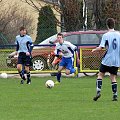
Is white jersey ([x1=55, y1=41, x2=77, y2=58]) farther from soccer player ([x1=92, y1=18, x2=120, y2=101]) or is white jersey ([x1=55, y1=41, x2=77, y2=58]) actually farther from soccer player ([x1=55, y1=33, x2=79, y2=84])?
soccer player ([x1=92, y1=18, x2=120, y2=101])

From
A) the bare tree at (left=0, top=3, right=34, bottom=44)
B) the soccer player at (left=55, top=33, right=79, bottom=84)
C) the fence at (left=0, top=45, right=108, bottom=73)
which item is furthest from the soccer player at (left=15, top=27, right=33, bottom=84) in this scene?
the bare tree at (left=0, top=3, right=34, bottom=44)

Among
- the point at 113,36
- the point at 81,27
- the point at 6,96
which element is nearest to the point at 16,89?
the point at 6,96

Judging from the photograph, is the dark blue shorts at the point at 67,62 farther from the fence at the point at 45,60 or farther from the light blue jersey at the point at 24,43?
the fence at the point at 45,60

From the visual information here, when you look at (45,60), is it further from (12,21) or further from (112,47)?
(12,21)

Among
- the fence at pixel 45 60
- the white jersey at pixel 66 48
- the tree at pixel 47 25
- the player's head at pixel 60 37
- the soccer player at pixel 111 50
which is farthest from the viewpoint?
the tree at pixel 47 25

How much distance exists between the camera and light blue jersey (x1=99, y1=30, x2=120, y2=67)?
1345cm

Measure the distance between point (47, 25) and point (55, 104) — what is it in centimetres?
2703

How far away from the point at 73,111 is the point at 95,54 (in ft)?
39.4

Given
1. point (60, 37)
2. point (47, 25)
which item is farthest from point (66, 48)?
point (47, 25)

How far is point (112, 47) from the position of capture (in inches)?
533

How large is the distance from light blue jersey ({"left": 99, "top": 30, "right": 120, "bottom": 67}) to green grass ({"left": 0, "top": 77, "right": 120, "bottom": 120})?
3.01ft

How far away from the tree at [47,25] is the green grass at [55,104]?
18.6 meters

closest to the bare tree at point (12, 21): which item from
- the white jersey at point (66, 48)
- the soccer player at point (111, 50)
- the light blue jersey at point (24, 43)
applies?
the light blue jersey at point (24, 43)

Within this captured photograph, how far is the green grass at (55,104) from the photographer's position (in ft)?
35.8
